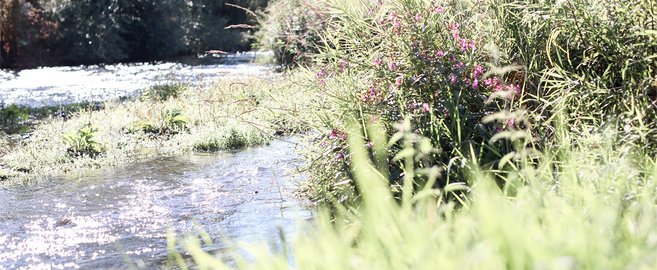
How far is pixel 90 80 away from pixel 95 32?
10716 mm

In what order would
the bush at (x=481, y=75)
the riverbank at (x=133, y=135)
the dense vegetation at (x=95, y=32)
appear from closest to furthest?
the bush at (x=481, y=75) → the riverbank at (x=133, y=135) → the dense vegetation at (x=95, y=32)

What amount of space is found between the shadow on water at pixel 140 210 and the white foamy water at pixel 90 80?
6.98 meters

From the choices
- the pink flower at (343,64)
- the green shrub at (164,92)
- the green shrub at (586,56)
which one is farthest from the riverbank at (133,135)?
the green shrub at (586,56)

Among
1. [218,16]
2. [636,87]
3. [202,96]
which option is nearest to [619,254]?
[636,87]

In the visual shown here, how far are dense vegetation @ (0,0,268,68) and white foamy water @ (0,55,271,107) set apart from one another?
2.83m

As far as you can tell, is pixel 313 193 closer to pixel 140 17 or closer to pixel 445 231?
pixel 445 231

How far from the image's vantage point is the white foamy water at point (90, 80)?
641 inches

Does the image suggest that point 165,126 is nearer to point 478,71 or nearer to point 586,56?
point 478,71

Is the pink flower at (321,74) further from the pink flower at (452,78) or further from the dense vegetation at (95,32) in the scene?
the dense vegetation at (95,32)

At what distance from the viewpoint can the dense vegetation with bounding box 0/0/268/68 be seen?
28.2 metres

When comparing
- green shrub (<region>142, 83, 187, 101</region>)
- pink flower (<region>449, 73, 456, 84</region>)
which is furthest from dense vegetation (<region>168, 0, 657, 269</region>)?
green shrub (<region>142, 83, 187, 101</region>)

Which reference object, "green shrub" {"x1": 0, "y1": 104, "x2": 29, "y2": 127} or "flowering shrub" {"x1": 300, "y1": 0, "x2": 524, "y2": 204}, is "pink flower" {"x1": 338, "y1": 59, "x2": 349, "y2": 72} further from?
"green shrub" {"x1": 0, "y1": 104, "x2": 29, "y2": 127}

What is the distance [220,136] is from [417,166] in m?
5.27

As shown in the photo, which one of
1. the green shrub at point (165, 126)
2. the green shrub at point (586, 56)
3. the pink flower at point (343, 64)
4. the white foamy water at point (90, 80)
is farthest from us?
the white foamy water at point (90, 80)
